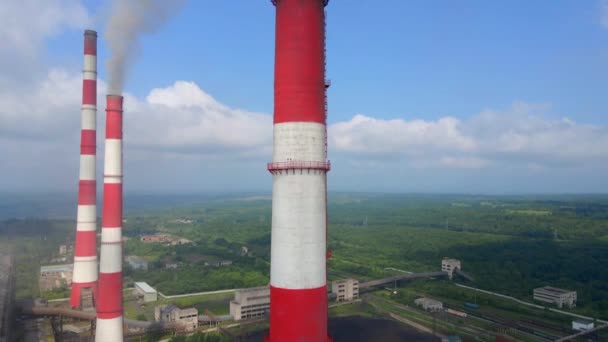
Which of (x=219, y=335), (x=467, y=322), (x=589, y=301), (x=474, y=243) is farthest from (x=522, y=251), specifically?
(x=219, y=335)

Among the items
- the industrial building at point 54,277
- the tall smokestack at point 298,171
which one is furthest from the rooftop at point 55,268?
the tall smokestack at point 298,171

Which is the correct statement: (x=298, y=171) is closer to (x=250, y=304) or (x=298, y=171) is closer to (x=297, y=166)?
(x=297, y=166)

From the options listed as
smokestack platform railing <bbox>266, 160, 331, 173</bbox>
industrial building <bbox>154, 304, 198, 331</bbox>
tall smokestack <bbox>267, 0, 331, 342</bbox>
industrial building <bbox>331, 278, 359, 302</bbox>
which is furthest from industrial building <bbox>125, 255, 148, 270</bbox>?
smokestack platform railing <bbox>266, 160, 331, 173</bbox>

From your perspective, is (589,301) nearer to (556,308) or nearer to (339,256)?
Answer: (556,308)

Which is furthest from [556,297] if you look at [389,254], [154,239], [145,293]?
[154,239]

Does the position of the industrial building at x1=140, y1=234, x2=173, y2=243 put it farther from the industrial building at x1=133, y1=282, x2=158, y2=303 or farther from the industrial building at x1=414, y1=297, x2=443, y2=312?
the industrial building at x1=414, y1=297, x2=443, y2=312

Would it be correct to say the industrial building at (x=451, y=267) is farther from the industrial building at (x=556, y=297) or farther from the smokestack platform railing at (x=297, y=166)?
the smokestack platform railing at (x=297, y=166)
